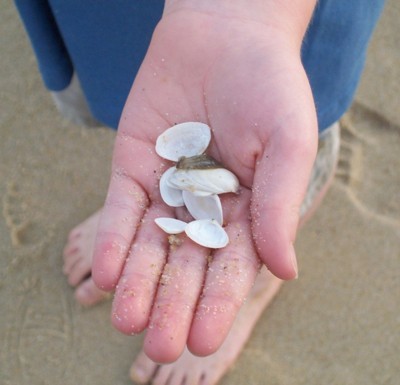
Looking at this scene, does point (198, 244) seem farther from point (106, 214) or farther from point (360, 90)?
Answer: point (360, 90)

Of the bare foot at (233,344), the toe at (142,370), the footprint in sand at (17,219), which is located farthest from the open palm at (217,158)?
the footprint in sand at (17,219)

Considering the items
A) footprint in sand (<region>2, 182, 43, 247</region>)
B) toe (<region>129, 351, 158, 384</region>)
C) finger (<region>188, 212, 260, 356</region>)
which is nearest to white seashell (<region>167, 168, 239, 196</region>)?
finger (<region>188, 212, 260, 356</region>)

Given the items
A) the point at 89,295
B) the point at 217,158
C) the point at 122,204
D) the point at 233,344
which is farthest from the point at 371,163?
the point at 122,204

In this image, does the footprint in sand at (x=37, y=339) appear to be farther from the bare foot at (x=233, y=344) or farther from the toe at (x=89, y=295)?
the bare foot at (x=233, y=344)

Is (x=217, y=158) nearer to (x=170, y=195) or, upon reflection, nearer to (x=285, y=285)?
(x=170, y=195)

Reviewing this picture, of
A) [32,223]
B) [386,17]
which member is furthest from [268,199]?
[386,17]

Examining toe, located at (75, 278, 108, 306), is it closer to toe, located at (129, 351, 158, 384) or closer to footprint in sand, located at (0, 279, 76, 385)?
footprint in sand, located at (0, 279, 76, 385)
